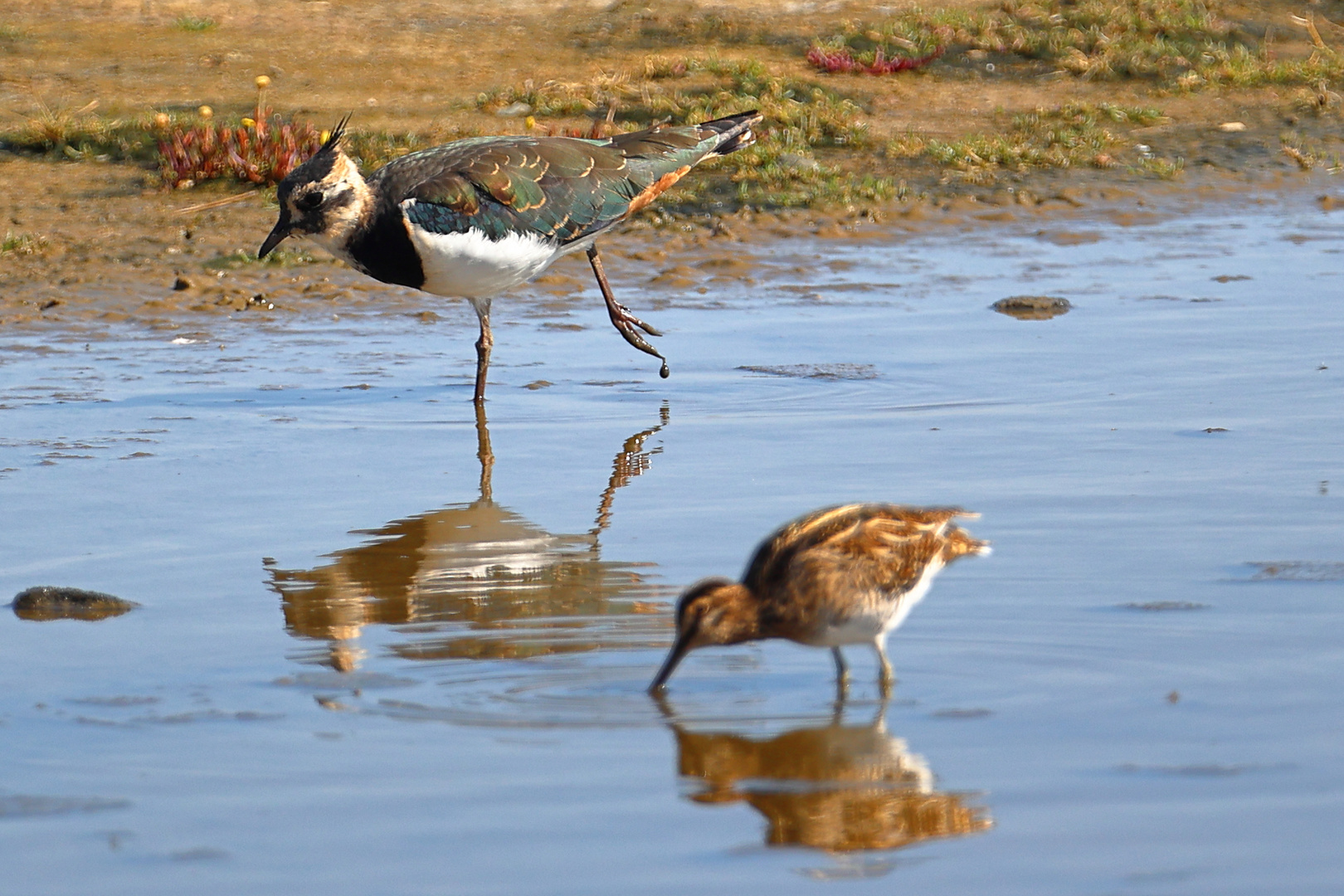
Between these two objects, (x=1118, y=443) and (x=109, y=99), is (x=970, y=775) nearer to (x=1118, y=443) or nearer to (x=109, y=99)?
(x=1118, y=443)

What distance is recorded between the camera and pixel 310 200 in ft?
29.6

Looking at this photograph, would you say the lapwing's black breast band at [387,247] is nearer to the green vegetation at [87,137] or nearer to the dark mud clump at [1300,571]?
the dark mud clump at [1300,571]

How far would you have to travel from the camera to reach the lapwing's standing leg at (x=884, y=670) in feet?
17.3

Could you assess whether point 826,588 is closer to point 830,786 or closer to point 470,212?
point 830,786

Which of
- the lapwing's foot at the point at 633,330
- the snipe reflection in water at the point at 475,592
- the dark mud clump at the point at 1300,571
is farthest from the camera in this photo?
the lapwing's foot at the point at 633,330

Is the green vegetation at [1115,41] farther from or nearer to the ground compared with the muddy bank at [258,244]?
farther from the ground

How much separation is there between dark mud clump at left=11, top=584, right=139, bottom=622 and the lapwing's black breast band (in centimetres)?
339

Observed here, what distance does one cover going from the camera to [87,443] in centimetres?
821

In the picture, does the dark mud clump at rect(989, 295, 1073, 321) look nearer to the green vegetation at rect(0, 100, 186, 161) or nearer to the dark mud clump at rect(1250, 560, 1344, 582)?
the dark mud clump at rect(1250, 560, 1344, 582)

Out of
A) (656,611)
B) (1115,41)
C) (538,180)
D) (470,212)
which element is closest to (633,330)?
(538,180)

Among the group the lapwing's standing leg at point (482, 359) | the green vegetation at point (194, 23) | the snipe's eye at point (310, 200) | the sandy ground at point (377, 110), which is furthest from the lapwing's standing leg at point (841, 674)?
the green vegetation at point (194, 23)

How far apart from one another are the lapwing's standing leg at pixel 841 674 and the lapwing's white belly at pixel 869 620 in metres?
0.07

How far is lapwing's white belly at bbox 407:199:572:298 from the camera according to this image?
902 cm

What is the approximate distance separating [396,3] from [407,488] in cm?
1084
